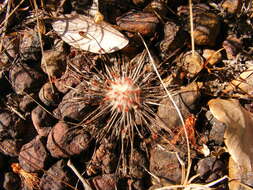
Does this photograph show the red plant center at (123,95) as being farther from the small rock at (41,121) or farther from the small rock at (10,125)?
the small rock at (10,125)

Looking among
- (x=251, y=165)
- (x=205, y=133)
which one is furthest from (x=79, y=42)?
(x=251, y=165)

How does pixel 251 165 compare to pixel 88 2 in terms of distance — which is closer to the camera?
pixel 251 165

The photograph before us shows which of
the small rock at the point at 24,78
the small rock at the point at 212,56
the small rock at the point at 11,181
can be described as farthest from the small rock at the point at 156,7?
the small rock at the point at 11,181

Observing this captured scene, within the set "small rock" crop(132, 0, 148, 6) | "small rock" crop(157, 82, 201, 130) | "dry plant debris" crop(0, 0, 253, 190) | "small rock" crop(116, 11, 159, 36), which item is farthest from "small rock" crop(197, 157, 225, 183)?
"small rock" crop(132, 0, 148, 6)

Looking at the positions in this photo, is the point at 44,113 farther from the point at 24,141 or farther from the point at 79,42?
the point at 79,42

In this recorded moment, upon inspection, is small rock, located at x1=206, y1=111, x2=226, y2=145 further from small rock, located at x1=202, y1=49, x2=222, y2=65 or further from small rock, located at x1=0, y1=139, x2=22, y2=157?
small rock, located at x1=0, y1=139, x2=22, y2=157

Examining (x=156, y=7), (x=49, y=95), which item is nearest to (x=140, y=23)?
(x=156, y=7)
